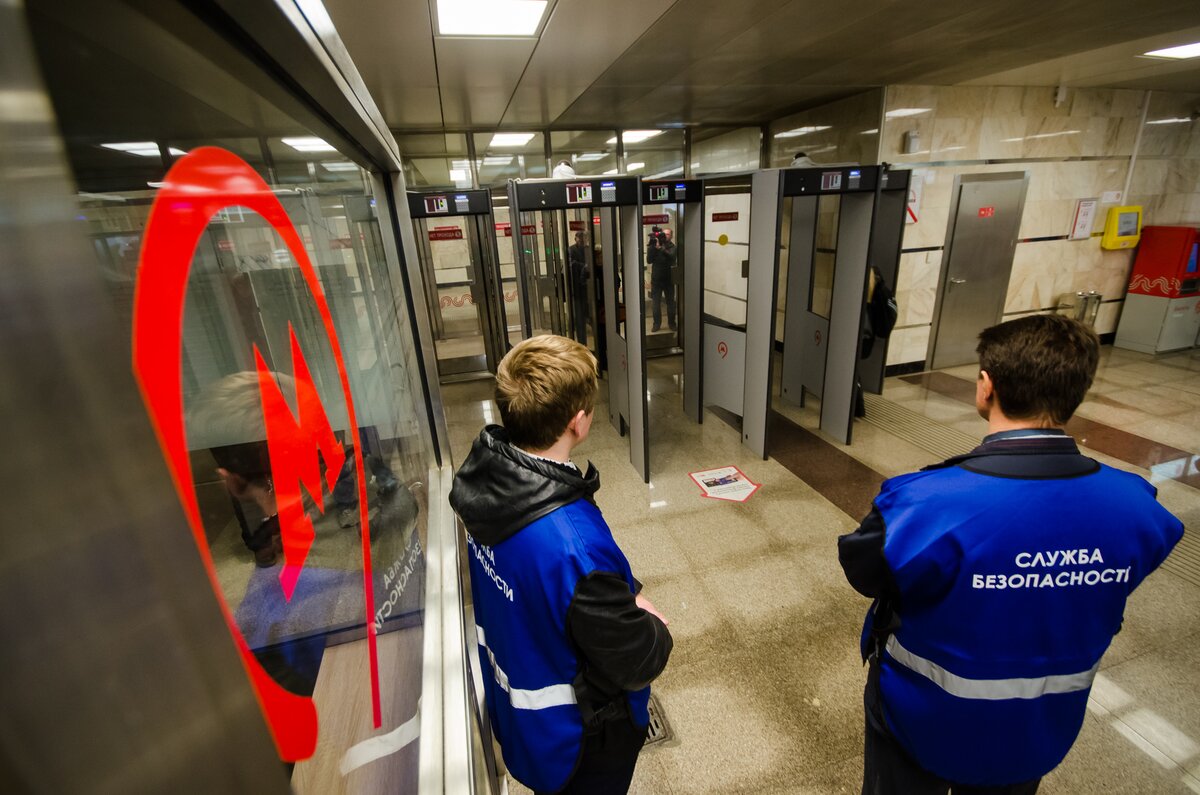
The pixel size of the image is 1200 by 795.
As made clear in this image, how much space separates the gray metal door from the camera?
18.8ft

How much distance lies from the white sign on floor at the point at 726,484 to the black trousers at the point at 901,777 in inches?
91.5

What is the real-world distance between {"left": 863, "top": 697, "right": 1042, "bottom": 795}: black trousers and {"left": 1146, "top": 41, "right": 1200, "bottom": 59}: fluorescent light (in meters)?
5.96

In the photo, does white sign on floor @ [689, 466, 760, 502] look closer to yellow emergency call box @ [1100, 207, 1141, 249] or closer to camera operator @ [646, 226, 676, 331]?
camera operator @ [646, 226, 676, 331]

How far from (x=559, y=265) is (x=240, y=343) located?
6580 mm

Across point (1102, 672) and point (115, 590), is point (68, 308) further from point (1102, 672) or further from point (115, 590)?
point (1102, 672)

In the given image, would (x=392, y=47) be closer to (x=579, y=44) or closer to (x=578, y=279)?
(x=579, y=44)

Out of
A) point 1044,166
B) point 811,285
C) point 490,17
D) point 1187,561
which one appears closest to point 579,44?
point 490,17

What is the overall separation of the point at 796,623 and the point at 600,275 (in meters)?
4.58

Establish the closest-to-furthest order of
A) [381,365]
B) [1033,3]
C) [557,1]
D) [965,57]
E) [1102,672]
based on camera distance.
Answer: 1. [381,365]
2. [1102,672]
3. [557,1]
4. [1033,3]
5. [965,57]

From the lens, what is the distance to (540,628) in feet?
3.76

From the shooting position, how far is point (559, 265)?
6.88 meters

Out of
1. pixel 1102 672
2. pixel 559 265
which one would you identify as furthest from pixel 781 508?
pixel 559 265

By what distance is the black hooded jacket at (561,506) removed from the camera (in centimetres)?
109

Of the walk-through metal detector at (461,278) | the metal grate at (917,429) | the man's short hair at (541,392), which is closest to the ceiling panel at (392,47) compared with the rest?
the walk-through metal detector at (461,278)
